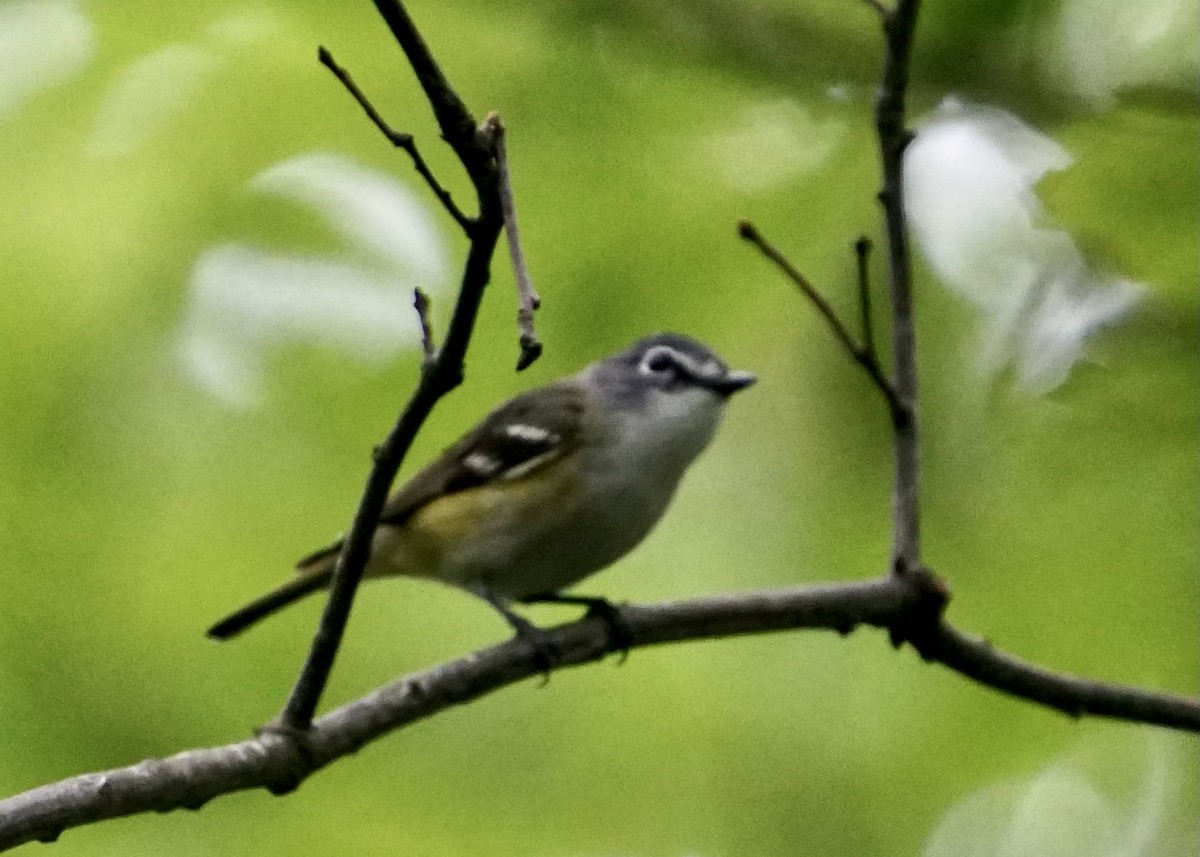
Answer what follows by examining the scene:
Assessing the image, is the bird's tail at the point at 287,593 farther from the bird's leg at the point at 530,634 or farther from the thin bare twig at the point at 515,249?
the thin bare twig at the point at 515,249

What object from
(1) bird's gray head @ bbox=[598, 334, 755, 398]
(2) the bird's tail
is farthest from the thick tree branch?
(1) bird's gray head @ bbox=[598, 334, 755, 398]

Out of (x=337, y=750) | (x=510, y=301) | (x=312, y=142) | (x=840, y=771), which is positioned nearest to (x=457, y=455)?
(x=510, y=301)

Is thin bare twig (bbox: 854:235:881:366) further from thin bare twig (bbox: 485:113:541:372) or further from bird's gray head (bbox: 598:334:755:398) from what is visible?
thin bare twig (bbox: 485:113:541:372)

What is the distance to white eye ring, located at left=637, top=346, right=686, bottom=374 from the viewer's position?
448cm

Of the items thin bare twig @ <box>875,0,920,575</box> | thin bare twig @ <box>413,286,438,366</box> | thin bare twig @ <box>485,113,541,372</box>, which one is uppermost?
thin bare twig @ <box>485,113,541,372</box>

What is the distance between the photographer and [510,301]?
4102 millimetres

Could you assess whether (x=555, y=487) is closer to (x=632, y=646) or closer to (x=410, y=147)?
(x=632, y=646)

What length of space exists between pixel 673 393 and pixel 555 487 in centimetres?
45

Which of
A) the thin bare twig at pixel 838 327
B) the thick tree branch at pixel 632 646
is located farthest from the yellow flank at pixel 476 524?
the thin bare twig at pixel 838 327

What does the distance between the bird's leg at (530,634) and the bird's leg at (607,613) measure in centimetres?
14

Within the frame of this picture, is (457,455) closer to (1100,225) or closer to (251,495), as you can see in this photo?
(251,495)

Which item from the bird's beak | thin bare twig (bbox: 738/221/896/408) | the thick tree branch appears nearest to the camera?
the thick tree branch

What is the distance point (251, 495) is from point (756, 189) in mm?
1517

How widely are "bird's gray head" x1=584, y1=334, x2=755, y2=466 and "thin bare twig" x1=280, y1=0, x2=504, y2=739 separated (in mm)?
1664
